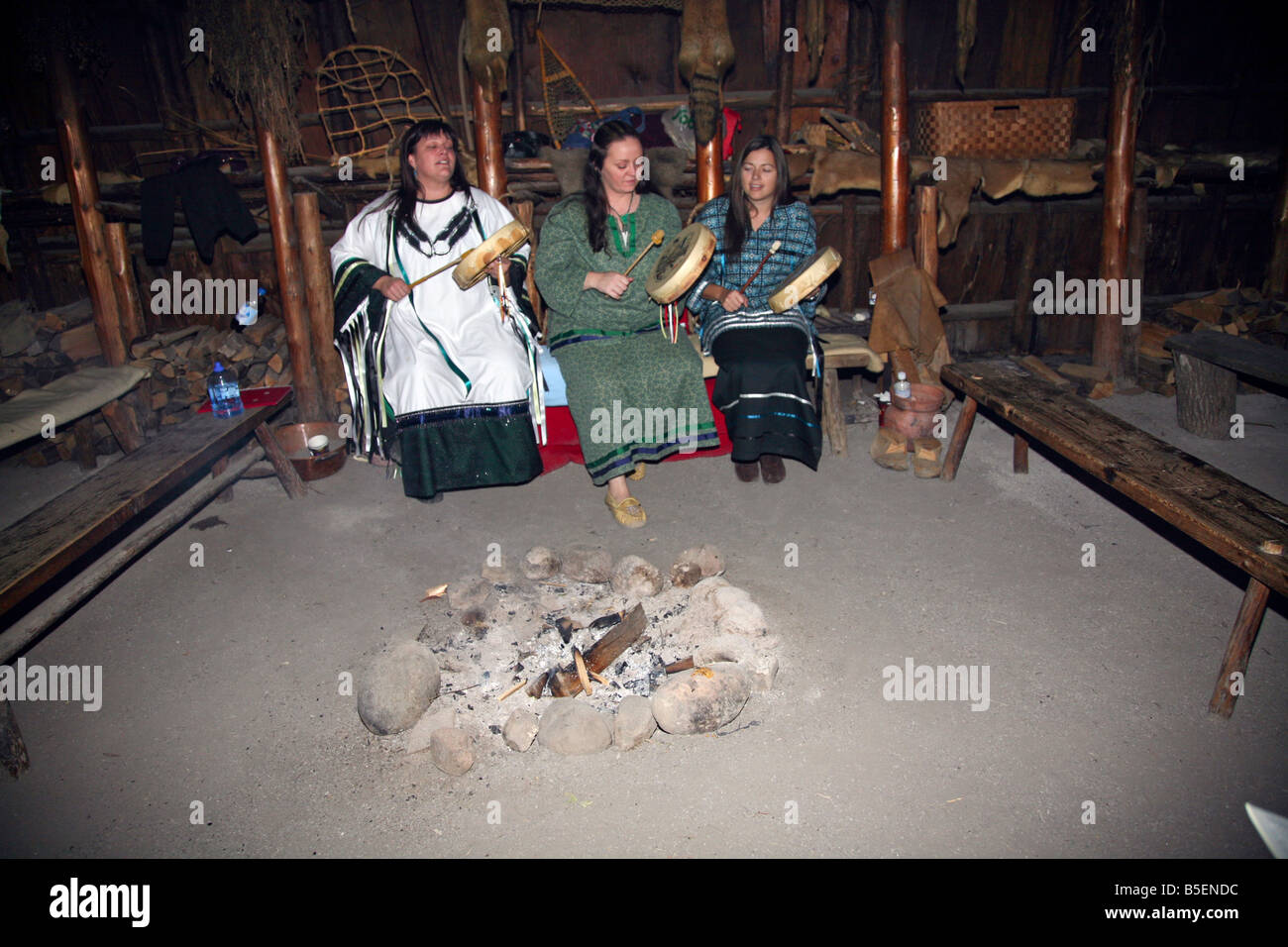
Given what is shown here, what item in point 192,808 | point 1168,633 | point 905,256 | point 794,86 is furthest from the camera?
point 794,86

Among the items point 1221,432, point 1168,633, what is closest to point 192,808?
point 1168,633

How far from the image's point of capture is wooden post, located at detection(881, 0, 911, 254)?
507cm

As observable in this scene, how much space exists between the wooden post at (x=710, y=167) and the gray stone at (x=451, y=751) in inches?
163

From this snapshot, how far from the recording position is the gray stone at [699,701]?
252 cm

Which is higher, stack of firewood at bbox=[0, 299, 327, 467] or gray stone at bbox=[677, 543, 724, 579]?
stack of firewood at bbox=[0, 299, 327, 467]

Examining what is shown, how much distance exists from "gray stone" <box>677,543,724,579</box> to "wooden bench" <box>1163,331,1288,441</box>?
11.9ft

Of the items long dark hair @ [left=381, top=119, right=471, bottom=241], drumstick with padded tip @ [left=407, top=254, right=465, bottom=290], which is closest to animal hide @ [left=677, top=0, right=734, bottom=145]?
long dark hair @ [left=381, top=119, right=471, bottom=241]

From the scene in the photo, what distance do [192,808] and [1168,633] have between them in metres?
3.55

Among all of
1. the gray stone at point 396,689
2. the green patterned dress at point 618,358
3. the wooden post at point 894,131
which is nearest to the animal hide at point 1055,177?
the wooden post at point 894,131

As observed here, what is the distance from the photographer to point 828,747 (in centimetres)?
247

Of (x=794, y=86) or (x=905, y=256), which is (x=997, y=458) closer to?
(x=905, y=256)

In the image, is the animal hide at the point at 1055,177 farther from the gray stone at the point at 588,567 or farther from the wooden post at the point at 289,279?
the wooden post at the point at 289,279
